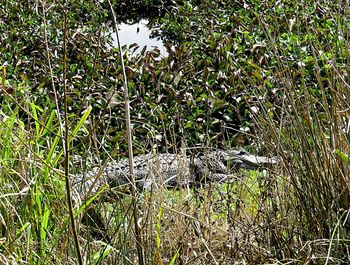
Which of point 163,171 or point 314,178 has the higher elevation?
point 314,178

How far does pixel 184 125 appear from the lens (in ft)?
19.8

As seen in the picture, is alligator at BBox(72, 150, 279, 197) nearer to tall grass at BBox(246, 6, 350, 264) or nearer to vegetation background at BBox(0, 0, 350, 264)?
vegetation background at BBox(0, 0, 350, 264)

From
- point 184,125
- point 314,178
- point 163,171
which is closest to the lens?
point 314,178

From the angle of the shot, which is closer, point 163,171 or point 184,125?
point 163,171

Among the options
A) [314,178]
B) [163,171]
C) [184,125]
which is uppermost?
[314,178]

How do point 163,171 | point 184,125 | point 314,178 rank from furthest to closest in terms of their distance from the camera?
point 184,125 → point 163,171 → point 314,178

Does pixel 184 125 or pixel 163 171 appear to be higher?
pixel 163 171

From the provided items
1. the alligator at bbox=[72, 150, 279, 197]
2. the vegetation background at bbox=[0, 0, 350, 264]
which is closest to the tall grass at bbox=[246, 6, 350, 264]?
the vegetation background at bbox=[0, 0, 350, 264]

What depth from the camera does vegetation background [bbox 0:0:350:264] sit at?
2.42 meters

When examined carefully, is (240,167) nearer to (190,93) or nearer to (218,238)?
(190,93)

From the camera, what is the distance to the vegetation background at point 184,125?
95.4 inches

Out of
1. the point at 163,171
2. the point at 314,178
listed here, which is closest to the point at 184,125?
the point at 163,171

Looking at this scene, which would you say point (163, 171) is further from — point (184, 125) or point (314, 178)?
point (184, 125)

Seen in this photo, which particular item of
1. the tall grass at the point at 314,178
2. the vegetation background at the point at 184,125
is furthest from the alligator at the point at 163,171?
the tall grass at the point at 314,178
